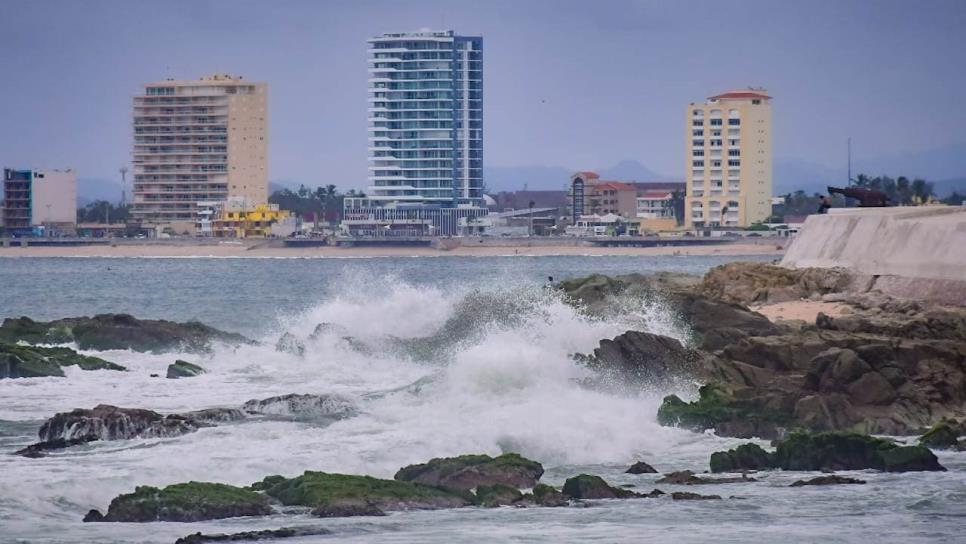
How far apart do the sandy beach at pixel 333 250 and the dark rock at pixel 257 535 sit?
139 meters

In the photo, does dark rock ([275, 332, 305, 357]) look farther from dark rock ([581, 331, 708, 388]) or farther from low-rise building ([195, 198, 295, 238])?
low-rise building ([195, 198, 295, 238])

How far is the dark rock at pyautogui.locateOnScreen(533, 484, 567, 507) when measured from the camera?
20109mm

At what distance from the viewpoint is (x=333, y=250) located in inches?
6836

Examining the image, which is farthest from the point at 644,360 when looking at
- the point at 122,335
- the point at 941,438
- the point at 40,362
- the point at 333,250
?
the point at 333,250

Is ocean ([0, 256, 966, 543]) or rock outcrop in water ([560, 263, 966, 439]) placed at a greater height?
rock outcrop in water ([560, 263, 966, 439])

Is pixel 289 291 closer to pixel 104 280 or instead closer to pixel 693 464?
pixel 104 280

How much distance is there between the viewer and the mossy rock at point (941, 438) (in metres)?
23.7

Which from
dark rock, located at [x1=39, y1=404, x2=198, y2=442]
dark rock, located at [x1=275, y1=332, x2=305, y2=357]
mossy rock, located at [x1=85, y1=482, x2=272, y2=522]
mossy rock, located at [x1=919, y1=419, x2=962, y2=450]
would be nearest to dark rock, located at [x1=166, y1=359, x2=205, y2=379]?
dark rock, located at [x1=275, y1=332, x2=305, y2=357]

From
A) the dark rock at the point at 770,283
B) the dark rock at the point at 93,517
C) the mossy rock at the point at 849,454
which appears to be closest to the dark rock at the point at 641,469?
the mossy rock at the point at 849,454

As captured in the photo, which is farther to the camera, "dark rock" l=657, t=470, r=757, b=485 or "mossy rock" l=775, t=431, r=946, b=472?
"mossy rock" l=775, t=431, r=946, b=472

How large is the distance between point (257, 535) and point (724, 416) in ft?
30.3

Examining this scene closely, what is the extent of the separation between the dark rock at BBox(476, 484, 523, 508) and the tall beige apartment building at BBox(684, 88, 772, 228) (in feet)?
577

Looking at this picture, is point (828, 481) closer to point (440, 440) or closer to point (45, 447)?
point (440, 440)

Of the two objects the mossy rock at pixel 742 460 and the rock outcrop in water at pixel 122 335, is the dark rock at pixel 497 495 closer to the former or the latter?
the mossy rock at pixel 742 460
